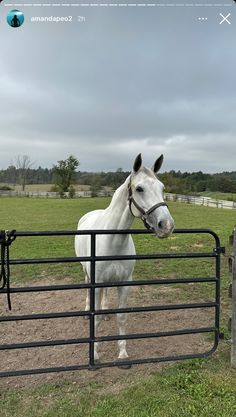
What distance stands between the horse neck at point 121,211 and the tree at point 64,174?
156ft

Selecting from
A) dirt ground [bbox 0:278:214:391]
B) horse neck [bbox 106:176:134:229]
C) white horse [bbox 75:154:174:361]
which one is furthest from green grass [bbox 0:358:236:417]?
horse neck [bbox 106:176:134:229]

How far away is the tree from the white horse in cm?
4751

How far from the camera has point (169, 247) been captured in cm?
1019

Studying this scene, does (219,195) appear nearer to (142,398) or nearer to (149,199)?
(149,199)

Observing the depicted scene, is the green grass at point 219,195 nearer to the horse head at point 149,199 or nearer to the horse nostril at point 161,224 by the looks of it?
the horse head at point 149,199

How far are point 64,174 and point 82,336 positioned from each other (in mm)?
49114

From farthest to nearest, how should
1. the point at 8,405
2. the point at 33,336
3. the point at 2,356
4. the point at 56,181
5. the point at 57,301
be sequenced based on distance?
1. the point at 56,181
2. the point at 57,301
3. the point at 33,336
4. the point at 2,356
5. the point at 8,405

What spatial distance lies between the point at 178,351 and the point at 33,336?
1735mm

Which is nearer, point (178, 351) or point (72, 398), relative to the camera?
point (72, 398)

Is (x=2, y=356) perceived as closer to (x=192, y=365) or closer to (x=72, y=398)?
(x=72, y=398)

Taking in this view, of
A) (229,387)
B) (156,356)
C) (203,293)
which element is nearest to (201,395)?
(229,387)

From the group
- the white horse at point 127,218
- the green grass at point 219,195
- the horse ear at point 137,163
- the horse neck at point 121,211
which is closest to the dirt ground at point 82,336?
the white horse at point 127,218

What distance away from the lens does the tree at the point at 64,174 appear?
5128 cm

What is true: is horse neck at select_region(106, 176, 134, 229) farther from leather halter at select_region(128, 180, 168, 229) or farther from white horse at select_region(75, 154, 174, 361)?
leather halter at select_region(128, 180, 168, 229)
